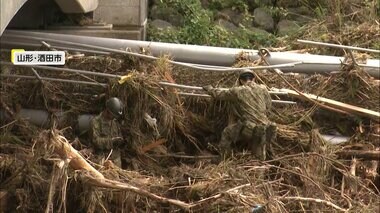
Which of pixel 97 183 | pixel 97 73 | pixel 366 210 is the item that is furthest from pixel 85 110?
pixel 366 210

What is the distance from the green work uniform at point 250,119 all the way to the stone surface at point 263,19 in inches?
287

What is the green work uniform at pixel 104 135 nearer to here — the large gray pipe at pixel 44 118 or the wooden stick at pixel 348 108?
the large gray pipe at pixel 44 118

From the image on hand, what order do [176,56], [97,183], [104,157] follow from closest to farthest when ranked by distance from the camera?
[97,183], [104,157], [176,56]

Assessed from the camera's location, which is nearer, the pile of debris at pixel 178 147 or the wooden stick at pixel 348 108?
the pile of debris at pixel 178 147

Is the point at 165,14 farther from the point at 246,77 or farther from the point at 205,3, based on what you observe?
the point at 246,77

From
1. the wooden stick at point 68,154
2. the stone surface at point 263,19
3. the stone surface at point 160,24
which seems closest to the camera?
the wooden stick at point 68,154

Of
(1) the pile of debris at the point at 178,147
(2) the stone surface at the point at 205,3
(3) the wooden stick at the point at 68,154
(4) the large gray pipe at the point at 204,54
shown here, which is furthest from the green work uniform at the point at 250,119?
(2) the stone surface at the point at 205,3

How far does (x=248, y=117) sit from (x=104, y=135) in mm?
2180

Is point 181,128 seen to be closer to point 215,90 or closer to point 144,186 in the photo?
point 215,90

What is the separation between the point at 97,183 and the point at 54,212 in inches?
29.7

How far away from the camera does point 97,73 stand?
912 cm

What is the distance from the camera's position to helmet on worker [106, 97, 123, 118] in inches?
336

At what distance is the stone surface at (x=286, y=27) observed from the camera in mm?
14984

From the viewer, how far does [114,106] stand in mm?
8531
